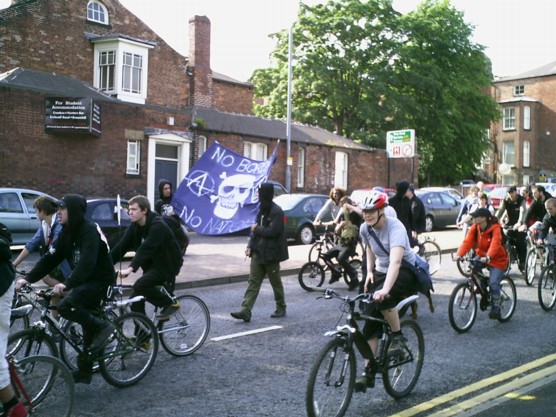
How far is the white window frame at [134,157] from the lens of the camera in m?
24.5

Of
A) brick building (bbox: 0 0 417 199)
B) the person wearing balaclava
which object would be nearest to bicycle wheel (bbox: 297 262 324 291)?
the person wearing balaclava

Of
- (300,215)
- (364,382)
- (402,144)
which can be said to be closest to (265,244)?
(364,382)

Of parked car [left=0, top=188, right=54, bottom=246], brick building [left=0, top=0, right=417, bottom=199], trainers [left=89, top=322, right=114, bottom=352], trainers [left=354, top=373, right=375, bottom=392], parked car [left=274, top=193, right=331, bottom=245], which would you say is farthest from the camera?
brick building [left=0, top=0, right=417, bottom=199]

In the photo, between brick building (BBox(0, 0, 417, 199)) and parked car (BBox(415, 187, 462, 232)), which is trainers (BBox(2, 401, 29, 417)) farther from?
parked car (BBox(415, 187, 462, 232))

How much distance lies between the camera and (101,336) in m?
5.38

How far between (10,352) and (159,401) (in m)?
1.31

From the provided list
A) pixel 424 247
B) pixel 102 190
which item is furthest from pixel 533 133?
pixel 424 247

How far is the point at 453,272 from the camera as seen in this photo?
13.6m

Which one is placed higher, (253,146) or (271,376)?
(253,146)

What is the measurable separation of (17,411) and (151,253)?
99.2 inches

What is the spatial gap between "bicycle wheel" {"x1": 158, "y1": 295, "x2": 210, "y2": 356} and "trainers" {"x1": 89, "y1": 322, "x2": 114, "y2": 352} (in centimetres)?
116

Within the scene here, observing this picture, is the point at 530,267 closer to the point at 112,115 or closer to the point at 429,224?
the point at 429,224

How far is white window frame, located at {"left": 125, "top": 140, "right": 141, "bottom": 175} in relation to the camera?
24500 mm

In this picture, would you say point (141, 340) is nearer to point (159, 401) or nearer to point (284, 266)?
point (159, 401)
